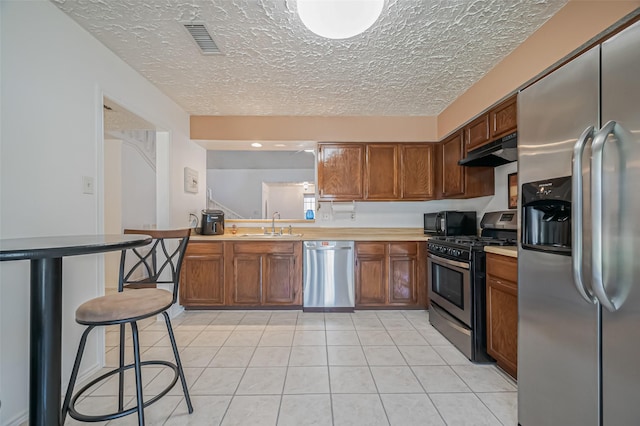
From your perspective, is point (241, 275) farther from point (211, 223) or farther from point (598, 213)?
point (598, 213)

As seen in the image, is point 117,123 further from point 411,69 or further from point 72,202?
point 411,69

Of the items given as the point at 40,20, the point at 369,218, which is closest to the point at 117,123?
the point at 40,20

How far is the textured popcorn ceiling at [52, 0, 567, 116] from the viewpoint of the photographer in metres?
1.65

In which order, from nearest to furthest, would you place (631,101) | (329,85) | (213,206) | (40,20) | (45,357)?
1. (631,101)
2. (45,357)
3. (40,20)
4. (329,85)
5. (213,206)

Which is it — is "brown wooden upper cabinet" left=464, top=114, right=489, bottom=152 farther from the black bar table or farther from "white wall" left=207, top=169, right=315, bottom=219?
"white wall" left=207, top=169, right=315, bottom=219

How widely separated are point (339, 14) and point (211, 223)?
2.69 metres

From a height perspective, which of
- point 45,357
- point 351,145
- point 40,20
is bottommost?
point 45,357

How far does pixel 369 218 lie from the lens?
3.67 m

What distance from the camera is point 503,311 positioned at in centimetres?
187

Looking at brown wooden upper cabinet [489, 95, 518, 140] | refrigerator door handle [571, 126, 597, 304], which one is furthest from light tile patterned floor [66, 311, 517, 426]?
brown wooden upper cabinet [489, 95, 518, 140]

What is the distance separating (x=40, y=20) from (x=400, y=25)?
6.93ft

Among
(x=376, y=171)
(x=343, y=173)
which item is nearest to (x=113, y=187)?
(x=343, y=173)

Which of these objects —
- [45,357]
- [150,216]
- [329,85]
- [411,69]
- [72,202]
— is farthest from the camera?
[150,216]

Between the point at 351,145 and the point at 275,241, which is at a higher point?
the point at 351,145
